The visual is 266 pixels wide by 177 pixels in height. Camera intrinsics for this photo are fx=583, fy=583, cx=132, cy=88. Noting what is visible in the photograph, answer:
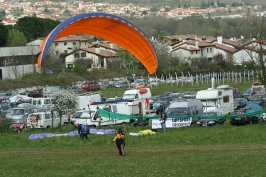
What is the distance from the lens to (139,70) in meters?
87.4

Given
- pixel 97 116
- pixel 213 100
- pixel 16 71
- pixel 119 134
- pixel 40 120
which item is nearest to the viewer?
pixel 119 134

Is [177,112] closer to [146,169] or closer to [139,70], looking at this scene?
[146,169]

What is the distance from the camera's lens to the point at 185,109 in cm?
3234

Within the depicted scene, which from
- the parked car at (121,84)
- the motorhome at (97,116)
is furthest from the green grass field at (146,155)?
the parked car at (121,84)

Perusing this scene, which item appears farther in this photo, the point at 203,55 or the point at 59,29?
the point at 203,55

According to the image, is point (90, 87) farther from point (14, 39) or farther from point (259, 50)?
point (259, 50)

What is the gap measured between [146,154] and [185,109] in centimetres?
1138

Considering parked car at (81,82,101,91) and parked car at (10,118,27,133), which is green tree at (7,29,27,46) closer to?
parked car at (81,82,101,91)

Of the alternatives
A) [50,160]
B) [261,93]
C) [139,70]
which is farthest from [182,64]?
[50,160]

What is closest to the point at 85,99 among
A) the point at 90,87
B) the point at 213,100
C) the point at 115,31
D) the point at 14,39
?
the point at 115,31

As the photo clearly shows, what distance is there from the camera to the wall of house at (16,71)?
229 ft

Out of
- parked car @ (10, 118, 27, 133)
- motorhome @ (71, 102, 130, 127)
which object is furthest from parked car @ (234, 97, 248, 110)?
parked car @ (10, 118, 27, 133)

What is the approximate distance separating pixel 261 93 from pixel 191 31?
125 m

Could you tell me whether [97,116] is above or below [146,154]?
above
